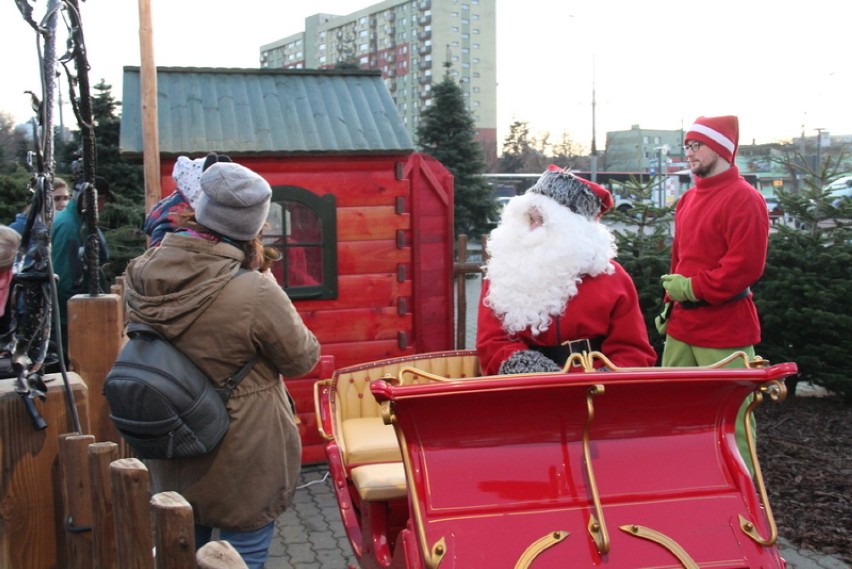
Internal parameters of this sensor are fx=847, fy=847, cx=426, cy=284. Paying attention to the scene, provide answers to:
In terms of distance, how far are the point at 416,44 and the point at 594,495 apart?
324 feet

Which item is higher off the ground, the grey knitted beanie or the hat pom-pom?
the grey knitted beanie

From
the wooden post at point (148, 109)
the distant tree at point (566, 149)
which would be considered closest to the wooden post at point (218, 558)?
the wooden post at point (148, 109)

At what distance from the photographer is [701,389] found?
2416 mm

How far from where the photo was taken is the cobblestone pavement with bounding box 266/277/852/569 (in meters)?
4.17

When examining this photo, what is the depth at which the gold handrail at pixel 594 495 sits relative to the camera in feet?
7.51

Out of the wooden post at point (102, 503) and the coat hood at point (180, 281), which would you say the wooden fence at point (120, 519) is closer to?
the wooden post at point (102, 503)

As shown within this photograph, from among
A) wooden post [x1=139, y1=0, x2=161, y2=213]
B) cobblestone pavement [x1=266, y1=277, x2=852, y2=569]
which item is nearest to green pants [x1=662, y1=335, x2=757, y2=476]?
cobblestone pavement [x1=266, y1=277, x2=852, y2=569]

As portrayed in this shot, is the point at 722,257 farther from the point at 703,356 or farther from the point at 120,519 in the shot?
the point at 120,519

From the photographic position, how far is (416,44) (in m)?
96.9

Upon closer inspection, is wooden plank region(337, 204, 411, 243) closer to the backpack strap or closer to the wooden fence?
the backpack strap

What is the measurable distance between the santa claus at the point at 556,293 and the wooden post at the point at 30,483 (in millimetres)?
1523

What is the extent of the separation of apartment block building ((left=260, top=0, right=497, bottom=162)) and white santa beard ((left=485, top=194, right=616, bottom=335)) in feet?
302

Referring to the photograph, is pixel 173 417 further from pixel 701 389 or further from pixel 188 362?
pixel 701 389

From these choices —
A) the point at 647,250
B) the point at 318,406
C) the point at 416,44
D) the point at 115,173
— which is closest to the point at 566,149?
the point at 416,44
